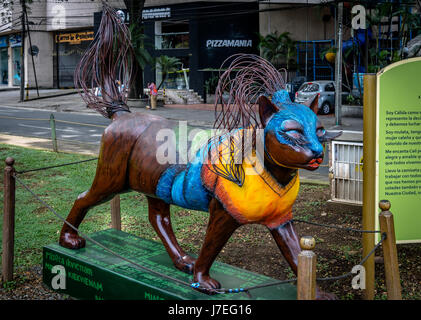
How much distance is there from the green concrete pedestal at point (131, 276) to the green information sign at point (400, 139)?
130 cm

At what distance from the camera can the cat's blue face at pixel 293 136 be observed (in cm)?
264

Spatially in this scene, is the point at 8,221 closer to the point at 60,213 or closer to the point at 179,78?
the point at 60,213

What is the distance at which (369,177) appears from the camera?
3.81 m

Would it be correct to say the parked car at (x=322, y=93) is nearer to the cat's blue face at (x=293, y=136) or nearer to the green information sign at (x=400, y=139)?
the green information sign at (x=400, y=139)

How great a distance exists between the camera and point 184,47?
26812 mm

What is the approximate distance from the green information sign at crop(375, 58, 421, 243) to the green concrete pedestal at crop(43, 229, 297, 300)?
1297 mm

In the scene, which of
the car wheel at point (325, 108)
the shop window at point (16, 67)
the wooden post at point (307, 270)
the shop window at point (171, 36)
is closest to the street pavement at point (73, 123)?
the car wheel at point (325, 108)

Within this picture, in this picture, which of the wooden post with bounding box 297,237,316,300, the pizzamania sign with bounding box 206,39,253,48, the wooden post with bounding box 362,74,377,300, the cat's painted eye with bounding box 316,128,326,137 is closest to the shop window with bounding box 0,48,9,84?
the pizzamania sign with bounding box 206,39,253,48

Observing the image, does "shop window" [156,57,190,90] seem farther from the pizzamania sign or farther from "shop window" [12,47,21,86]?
"shop window" [12,47,21,86]

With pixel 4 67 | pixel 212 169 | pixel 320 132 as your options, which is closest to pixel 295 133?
pixel 320 132

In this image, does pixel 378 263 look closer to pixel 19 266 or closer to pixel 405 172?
pixel 405 172
